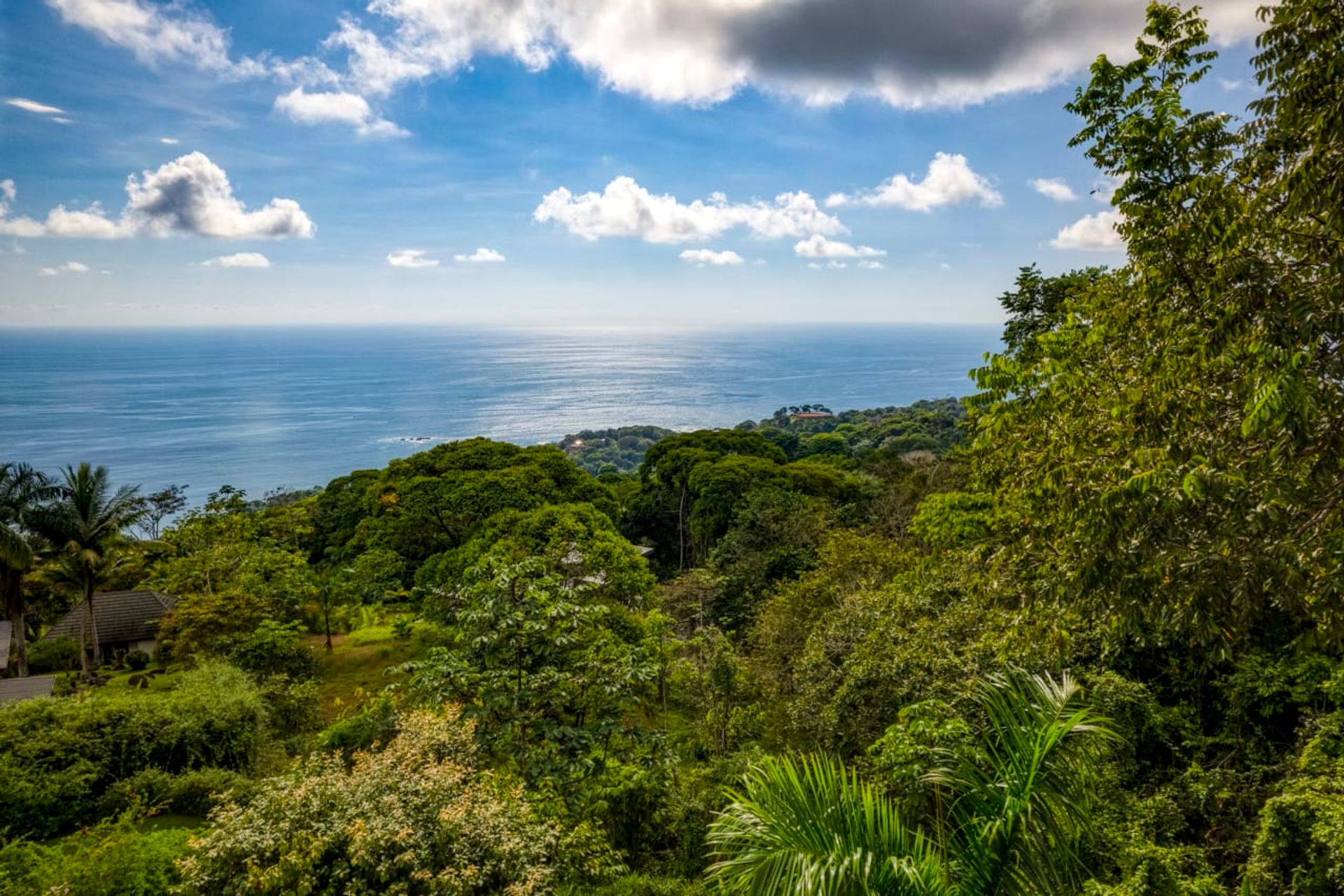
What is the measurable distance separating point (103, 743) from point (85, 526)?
775 centimetres

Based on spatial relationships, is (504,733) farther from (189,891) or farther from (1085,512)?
(1085,512)

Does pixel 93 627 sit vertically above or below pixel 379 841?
below

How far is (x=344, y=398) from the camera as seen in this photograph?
102875 millimetres

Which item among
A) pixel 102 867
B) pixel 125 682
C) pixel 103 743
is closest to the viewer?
pixel 102 867

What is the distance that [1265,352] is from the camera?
2969 mm

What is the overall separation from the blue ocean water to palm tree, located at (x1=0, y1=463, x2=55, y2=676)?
3811 centimetres

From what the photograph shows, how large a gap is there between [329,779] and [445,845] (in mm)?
1037

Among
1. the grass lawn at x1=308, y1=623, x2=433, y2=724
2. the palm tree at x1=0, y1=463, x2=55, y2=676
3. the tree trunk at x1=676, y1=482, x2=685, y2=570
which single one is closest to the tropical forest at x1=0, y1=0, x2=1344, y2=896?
the grass lawn at x1=308, y1=623, x2=433, y2=724

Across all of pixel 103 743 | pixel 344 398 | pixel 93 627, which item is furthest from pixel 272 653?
pixel 344 398

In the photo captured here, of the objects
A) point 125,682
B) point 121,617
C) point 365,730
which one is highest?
point 365,730

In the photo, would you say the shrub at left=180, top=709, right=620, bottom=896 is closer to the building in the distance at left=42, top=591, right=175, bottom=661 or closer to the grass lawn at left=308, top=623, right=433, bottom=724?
the grass lawn at left=308, top=623, right=433, bottom=724

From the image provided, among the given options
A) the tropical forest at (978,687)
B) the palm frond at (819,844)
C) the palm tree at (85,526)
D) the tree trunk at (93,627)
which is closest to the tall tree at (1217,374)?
the tropical forest at (978,687)

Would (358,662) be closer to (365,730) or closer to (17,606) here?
(365,730)

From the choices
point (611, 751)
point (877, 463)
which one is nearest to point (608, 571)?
point (611, 751)
